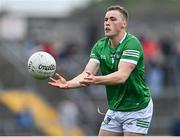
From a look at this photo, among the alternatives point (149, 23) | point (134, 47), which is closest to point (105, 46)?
point (134, 47)

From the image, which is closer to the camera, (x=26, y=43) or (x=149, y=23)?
(x=26, y=43)

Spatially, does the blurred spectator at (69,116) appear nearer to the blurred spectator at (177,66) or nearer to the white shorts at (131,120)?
the blurred spectator at (177,66)

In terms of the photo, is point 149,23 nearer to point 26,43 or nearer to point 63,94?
point 26,43

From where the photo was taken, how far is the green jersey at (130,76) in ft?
38.4

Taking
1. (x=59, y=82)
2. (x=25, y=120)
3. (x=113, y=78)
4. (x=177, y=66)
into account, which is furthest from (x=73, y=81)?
(x=177, y=66)

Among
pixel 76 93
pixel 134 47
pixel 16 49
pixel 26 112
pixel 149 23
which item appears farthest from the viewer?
pixel 149 23

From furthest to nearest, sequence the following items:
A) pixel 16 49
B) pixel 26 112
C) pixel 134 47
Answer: pixel 16 49 → pixel 26 112 → pixel 134 47

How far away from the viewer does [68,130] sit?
79.1 feet

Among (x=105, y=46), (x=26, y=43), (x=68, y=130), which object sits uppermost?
(x=105, y=46)

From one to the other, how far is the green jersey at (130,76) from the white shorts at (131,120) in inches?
2.8

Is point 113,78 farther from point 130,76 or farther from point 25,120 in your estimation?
point 25,120

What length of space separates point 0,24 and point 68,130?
7.66 metres

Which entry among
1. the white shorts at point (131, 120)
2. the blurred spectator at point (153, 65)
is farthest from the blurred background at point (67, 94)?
the white shorts at point (131, 120)

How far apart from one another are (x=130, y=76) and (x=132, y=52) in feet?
1.22
